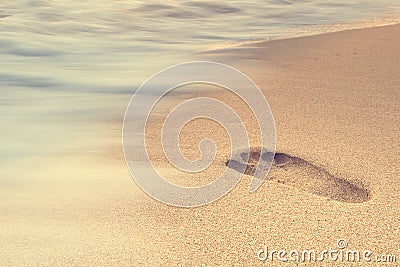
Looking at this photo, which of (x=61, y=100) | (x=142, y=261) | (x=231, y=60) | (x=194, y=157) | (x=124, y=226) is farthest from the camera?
(x=231, y=60)

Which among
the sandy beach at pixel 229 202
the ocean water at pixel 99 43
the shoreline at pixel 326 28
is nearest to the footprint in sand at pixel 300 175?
the sandy beach at pixel 229 202

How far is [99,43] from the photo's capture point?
17.2 ft

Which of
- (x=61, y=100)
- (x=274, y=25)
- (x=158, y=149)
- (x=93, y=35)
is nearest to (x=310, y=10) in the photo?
(x=274, y=25)

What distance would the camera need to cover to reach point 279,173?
6.98ft

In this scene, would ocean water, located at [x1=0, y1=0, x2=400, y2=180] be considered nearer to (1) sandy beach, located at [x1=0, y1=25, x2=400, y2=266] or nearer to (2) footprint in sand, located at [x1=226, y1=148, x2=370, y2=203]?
(1) sandy beach, located at [x1=0, y1=25, x2=400, y2=266]

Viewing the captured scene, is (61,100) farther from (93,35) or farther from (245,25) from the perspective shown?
(245,25)

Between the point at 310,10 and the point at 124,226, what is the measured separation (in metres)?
5.89

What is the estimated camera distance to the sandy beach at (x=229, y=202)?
164cm

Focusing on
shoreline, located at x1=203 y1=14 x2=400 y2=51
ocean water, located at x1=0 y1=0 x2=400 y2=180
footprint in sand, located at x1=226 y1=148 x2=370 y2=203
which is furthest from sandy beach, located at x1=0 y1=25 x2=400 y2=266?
shoreline, located at x1=203 y1=14 x2=400 y2=51

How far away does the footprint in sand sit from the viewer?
6.43 ft

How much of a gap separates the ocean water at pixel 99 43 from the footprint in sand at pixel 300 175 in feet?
2.70

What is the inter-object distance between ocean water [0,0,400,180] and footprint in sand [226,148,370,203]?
82 cm

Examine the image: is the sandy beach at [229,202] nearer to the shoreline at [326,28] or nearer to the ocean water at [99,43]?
the ocean water at [99,43]

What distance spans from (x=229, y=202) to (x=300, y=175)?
33cm
